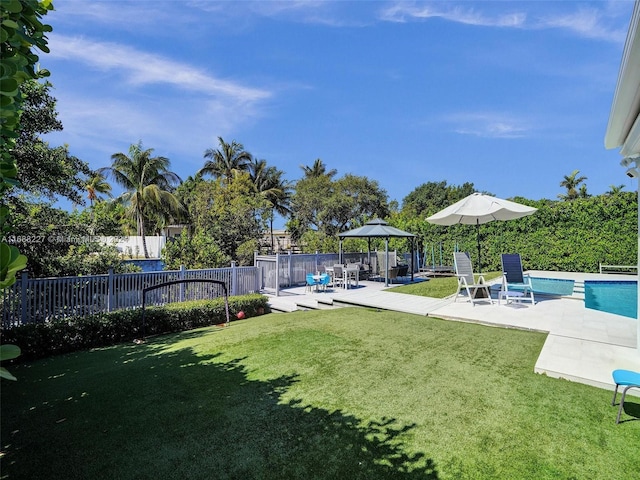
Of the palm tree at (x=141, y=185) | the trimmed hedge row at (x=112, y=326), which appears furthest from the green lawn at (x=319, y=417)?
the palm tree at (x=141, y=185)

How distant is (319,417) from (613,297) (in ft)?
37.2

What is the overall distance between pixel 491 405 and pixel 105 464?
3.92m

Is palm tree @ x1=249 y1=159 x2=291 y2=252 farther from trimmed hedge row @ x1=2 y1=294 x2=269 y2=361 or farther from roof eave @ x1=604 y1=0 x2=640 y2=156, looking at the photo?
roof eave @ x1=604 y1=0 x2=640 y2=156

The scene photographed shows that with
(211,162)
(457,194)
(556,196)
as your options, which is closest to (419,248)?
(211,162)

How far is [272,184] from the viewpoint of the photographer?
35250 mm

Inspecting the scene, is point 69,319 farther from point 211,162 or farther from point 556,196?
point 556,196

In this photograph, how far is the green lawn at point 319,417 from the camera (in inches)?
110

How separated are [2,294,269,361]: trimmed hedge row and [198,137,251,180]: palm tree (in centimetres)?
2478

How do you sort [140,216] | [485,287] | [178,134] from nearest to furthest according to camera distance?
[485,287] → [178,134] → [140,216]

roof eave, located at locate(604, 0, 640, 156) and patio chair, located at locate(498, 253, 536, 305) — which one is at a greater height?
roof eave, located at locate(604, 0, 640, 156)

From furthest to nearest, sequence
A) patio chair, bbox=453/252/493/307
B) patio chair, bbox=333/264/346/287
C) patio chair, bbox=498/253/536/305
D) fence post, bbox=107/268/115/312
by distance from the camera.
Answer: patio chair, bbox=333/264/346/287 < patio chair, bbox=498/253/536/305 < patio chair, bbox=453/252/493/307 < fence post, bbox=107/268/115/312

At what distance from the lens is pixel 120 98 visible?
11430 mm

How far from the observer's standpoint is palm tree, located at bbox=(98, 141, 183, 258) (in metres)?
28.9

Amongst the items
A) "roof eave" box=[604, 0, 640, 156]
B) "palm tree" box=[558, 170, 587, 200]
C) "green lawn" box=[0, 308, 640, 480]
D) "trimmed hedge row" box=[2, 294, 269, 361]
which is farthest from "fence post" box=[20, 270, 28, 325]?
"palm tree" box=[558, 170, 587, 200]
